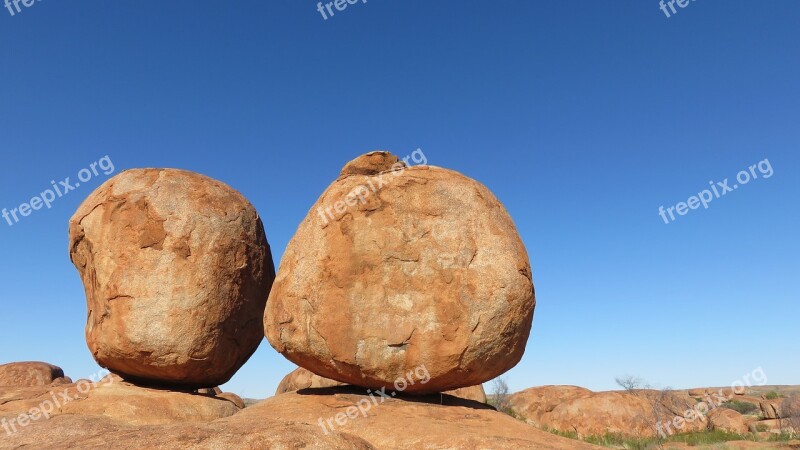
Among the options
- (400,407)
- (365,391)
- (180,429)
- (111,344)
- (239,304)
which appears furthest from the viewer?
(239,304)

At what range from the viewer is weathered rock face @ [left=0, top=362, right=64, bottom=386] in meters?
16.1

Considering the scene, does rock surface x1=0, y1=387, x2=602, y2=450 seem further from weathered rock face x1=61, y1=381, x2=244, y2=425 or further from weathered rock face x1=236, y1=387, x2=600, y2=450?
weathered rock face x1=61, y1=381, x2=244, y2=425

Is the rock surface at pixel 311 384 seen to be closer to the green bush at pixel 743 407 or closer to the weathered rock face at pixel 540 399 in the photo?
the weathered rock face at pixel 540 399

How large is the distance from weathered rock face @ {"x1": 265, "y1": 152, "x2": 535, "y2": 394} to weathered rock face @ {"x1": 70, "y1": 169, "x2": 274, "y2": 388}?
1728 mm

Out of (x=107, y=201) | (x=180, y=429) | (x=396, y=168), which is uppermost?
(x=107, y=201)

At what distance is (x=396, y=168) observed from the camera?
8.36 m

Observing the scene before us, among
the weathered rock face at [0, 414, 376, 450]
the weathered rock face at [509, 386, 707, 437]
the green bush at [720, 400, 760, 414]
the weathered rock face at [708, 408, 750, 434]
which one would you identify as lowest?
the green bush at [720, 400, 760, 414]

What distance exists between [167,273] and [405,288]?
12.8 feet

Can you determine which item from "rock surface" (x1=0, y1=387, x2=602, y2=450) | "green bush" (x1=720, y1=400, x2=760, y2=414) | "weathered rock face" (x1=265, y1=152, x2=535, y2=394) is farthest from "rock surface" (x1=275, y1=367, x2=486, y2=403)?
"green bush" (x1=720, y1=400, x2=760, y2=414)

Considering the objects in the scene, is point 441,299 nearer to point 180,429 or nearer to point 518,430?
point 518,430

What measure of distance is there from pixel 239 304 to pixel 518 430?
196 inches

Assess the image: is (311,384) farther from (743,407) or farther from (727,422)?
(743,407)

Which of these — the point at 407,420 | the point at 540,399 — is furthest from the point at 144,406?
the point at 540,399

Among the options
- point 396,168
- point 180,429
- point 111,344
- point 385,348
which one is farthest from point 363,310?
point 111,344
